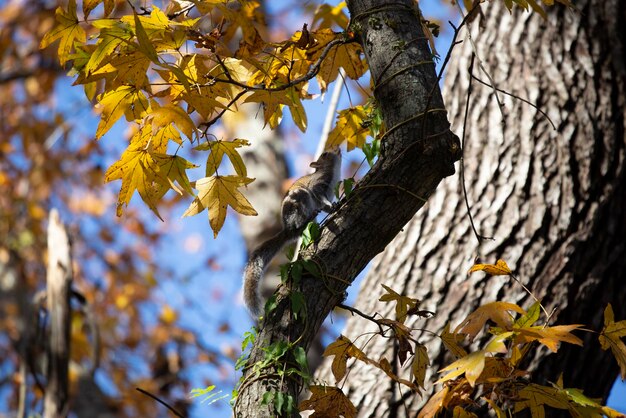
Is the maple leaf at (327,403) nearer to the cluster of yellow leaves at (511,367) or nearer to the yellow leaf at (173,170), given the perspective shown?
the cluster of yellow leaves at (511,367)

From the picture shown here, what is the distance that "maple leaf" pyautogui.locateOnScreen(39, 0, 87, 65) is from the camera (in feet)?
4.93

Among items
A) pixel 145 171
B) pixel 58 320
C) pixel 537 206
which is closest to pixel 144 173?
pixel 145 171

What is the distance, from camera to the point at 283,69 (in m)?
1.73

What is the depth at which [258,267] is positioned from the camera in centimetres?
208

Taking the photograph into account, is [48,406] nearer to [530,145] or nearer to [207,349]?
[530,145]

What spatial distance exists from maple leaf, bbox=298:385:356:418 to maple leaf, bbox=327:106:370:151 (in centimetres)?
70

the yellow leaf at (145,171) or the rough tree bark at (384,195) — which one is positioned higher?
the yellow leaf at (145,171)

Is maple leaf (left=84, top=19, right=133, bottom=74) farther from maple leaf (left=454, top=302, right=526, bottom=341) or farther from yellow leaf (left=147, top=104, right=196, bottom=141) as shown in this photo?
maple leaf (left=454, top=302, right=526, bottom=341)

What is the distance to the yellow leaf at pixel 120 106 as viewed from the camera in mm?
1432

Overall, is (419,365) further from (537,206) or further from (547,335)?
(537,206)

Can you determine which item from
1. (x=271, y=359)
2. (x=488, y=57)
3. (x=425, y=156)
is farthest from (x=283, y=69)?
(x=488, y=57)

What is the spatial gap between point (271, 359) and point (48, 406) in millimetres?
1569

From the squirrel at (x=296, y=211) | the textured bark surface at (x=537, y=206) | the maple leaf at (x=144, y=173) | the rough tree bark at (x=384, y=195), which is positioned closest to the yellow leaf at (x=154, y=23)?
the maple leaf at (x=144, y=173)

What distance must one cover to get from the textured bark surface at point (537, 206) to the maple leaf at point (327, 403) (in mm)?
598
